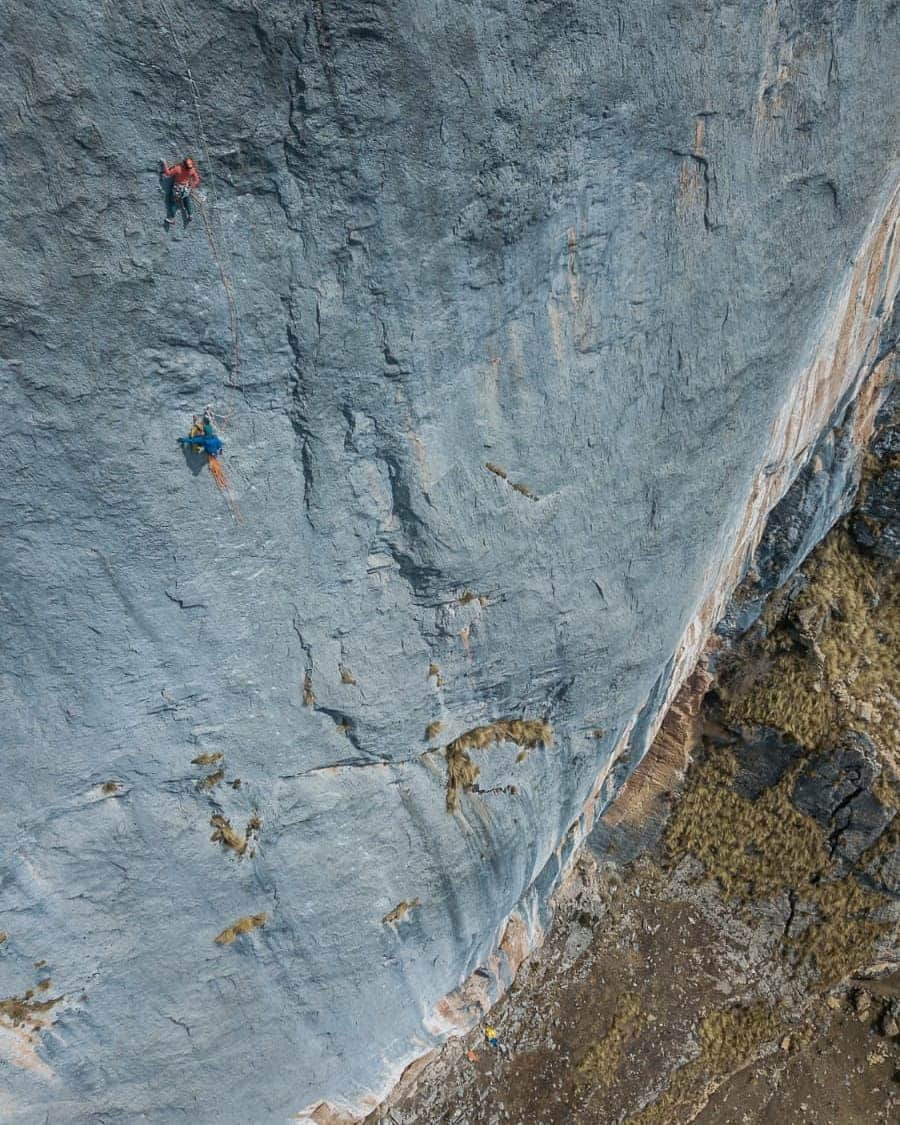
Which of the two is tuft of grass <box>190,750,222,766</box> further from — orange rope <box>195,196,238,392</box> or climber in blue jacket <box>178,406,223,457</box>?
orange rope <box>195,196,238,392</box>

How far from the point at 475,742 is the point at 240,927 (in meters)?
2.47

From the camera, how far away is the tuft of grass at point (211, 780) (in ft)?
18.2

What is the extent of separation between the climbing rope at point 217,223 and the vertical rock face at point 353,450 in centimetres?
2

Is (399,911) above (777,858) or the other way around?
above

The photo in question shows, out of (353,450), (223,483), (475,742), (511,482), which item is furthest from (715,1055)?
(223,483)

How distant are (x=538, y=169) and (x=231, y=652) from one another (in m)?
3.81

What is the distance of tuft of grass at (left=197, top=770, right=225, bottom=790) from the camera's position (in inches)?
218

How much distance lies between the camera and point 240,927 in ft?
19.9

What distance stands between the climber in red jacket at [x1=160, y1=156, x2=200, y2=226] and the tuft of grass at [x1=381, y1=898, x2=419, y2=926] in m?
5.66

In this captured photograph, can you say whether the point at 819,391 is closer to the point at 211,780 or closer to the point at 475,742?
the point at 475,742

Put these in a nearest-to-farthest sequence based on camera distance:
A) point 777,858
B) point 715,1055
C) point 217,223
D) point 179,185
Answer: point 179,185 → point 217,223 → point 715,1055 → point 777,858

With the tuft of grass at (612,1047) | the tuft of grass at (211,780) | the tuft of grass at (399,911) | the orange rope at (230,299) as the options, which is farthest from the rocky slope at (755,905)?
the orange rope at (230,299)

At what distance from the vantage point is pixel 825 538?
975cm

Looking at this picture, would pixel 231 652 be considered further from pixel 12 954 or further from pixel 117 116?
pixel 117 116
